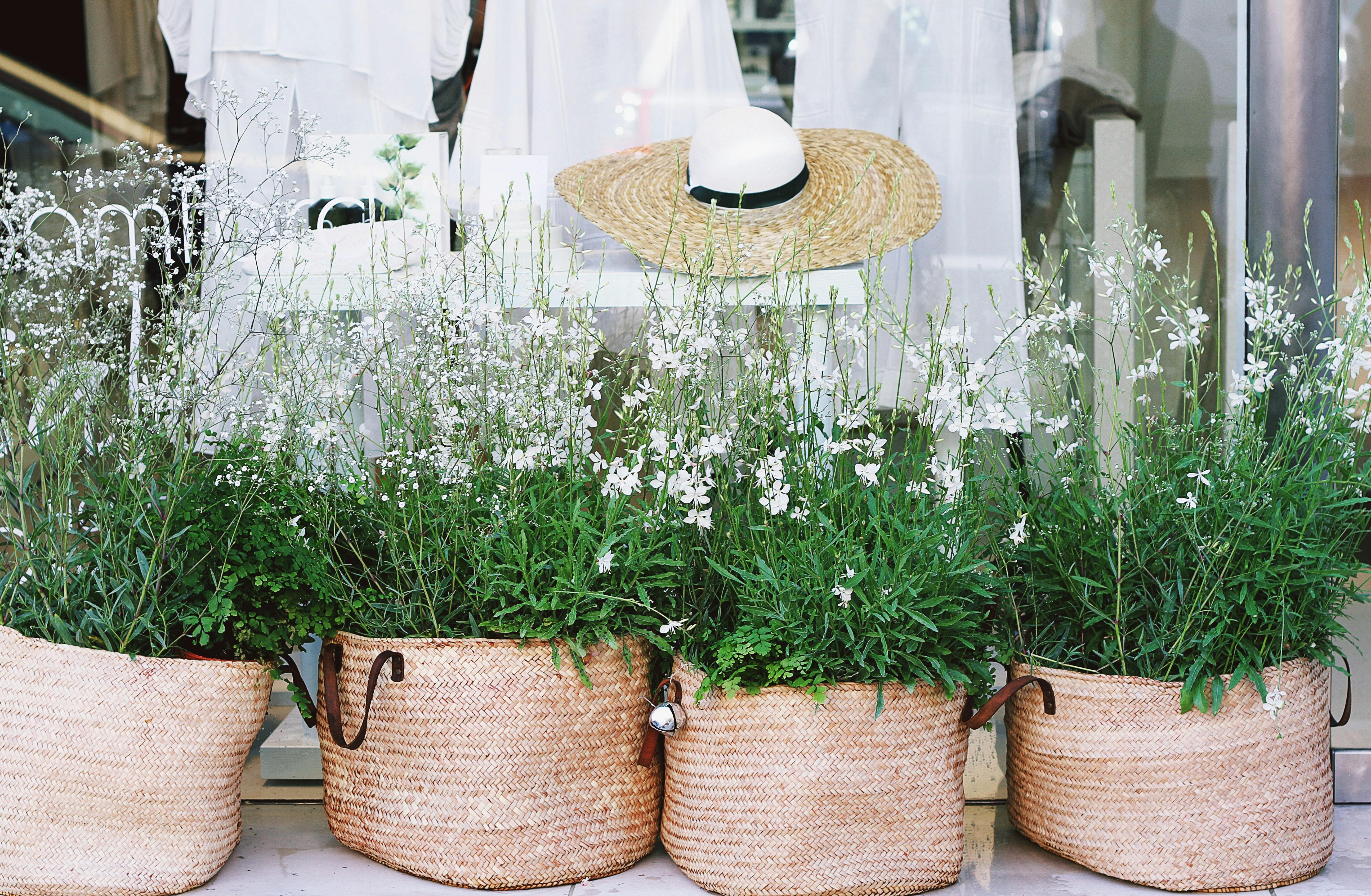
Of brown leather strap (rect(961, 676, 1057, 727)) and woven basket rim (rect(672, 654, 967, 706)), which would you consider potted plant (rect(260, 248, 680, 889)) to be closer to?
woven basket rim (rect(672, 654, 967, 706))

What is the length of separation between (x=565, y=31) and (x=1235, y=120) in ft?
4.83

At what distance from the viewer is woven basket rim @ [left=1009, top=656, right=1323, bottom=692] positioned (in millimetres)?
1636

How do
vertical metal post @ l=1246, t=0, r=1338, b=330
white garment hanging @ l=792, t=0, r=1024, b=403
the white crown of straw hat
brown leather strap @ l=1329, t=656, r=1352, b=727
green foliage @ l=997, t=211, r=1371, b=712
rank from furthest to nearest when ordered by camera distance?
1. white garment hanging @ l=792, t=0, r=1024, b=403
2. the white crown of straw hat
3. vertical metal post @ l=1246, t=0, r=1338, b=330
4. brown leather strap @ l=1329, t=656, r=1352, b=727
5. green foliage @ l=997, t=211, r=1371, b=712

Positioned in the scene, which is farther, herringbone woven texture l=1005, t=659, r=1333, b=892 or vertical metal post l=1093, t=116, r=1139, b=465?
vertical metal post l=1093, t=116, r=1139, b=465

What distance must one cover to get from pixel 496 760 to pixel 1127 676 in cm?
90

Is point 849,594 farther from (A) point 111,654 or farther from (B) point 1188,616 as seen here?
(A) point 111,654

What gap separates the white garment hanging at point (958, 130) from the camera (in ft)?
8.31

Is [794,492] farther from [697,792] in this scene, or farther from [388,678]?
[388,678]

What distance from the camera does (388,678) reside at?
5.51 ft

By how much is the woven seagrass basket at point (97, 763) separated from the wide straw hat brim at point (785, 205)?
1100 mm

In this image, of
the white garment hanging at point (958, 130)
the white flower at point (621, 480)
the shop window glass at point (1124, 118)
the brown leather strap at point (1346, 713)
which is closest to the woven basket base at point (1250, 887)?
the brown leather strap at point (1346, 713)

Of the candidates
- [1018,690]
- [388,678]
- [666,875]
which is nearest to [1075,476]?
[1018,690]

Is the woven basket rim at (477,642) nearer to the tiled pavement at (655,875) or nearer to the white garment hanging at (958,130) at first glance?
the tiled pavement at (655,875)

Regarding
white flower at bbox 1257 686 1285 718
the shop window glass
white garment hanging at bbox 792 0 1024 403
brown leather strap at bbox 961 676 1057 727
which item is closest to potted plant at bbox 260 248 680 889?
brown leather strap at bbox 961 676 1057 727
